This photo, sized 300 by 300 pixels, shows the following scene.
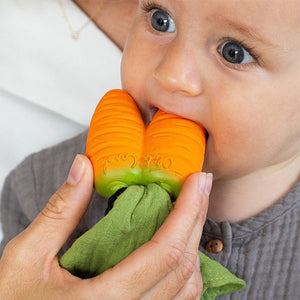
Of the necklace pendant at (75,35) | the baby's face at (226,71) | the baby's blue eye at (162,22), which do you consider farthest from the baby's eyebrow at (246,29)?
the necklace pendant at (75,35)

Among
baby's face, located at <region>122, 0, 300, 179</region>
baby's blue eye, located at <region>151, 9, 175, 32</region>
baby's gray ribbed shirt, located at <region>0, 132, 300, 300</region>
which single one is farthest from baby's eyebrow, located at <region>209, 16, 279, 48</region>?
baby's gray ribbed shirt, located at <region>0, 132, 300, 300</region>

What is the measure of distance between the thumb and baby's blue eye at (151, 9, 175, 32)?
0.30m

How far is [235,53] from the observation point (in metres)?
0.89

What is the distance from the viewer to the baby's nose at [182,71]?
89 centimetres

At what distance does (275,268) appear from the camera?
114 centimetres

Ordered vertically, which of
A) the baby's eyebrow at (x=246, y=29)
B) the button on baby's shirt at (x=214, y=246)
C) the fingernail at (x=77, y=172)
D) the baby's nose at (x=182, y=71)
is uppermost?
the baby's eyebrow at (x=246, y=29)

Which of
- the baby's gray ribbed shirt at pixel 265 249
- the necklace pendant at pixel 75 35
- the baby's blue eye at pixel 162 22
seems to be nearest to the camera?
the baby's blue eye at pixel 162 22

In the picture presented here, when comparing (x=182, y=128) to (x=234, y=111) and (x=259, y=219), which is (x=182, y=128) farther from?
(x=259, y=219)

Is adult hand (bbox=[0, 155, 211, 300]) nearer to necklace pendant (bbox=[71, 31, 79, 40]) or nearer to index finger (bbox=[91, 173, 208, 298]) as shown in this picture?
index finger (bbox=[91, 173, 208, 298])

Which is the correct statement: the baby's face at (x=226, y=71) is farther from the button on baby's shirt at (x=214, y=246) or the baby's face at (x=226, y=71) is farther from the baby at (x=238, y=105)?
the button on baby's shirt at (x=214, y=246)

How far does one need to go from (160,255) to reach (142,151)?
202 millimetres

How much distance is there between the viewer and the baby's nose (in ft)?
2.92

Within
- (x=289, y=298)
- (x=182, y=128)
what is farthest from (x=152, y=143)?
(x=289, y=298)

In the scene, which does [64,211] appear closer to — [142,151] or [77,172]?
[77,172]
